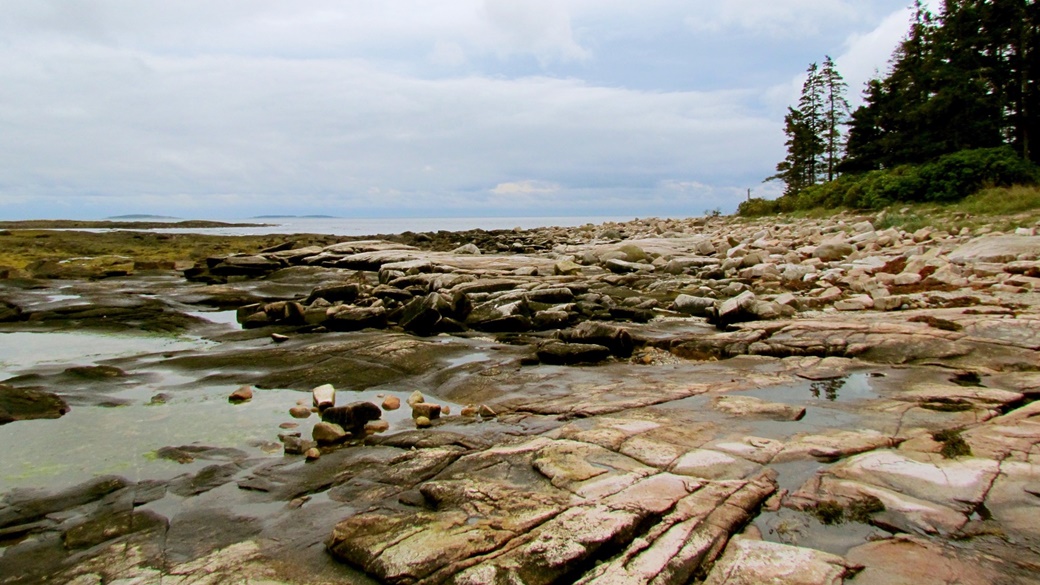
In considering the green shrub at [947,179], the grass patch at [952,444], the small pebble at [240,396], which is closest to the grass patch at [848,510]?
the grass patch at [952,444]

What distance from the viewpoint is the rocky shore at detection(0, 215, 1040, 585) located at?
283 cm

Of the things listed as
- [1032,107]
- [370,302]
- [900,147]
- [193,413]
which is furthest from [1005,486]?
[900,147]

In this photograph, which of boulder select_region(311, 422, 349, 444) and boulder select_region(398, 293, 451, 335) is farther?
boulder select_region(398, 293, 451, 335)

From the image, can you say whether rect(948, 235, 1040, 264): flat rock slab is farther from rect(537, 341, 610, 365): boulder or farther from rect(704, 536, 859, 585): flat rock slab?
rect(704, 536, 859, 585): flat rock slab

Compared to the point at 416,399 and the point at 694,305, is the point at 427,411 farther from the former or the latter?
A: the point at 694,305

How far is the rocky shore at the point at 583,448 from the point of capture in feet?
9.28

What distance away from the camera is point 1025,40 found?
3050 cm

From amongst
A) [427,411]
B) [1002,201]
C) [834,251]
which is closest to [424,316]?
→ [427,411]

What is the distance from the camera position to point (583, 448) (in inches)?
163

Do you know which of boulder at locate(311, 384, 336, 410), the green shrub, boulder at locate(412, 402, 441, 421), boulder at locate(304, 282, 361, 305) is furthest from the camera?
the green shrub

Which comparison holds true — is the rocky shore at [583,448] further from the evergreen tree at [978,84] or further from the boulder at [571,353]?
the evergreen tree at [978,84]

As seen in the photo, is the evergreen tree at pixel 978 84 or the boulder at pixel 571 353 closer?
the boulder at pixel 571 353

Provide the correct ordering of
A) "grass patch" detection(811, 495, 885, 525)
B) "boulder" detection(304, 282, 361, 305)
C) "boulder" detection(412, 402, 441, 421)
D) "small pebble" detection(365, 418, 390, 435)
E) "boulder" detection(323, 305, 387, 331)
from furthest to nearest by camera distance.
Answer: "boulder" detection(304, 282, 361, 305)
"boulder" detection(323, 305, 387, 331)
"boulder" detection(412, 402, 441, 421)
"small pebble" detection(365, 418, 390, 435)
"grass patch" detection(811, 495, 885, 525)

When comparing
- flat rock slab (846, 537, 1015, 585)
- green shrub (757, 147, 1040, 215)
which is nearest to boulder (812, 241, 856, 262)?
green shrub (757, 147, 1040, 215)
